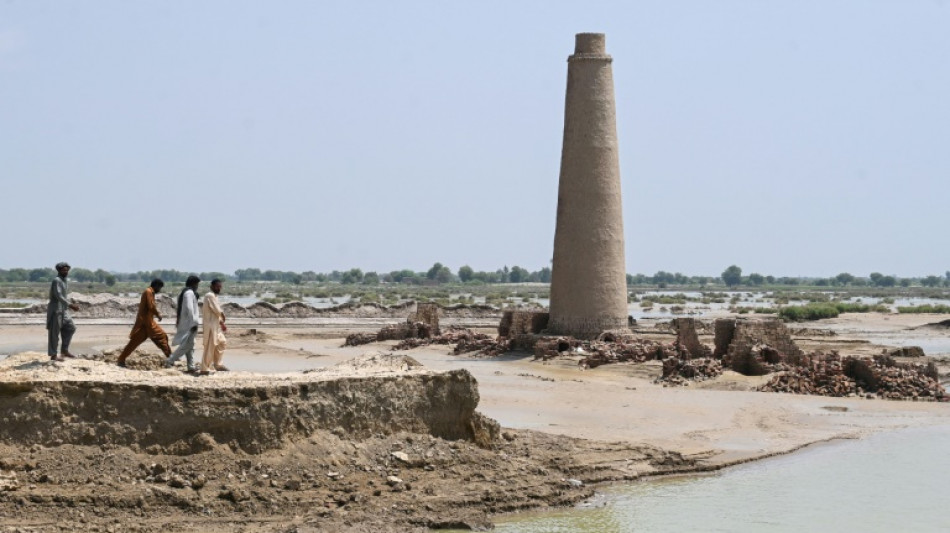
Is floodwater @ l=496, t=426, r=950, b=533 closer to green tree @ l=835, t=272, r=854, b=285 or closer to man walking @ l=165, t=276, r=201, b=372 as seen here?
man walking @ l=165, t=276, r=201, b=372

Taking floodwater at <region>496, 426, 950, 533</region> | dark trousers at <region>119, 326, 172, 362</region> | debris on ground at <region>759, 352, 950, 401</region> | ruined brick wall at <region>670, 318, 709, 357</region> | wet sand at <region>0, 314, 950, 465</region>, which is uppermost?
dark trousers at <region>119, 326, 172, 362</region>

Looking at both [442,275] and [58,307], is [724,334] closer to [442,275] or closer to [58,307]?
[58,307]

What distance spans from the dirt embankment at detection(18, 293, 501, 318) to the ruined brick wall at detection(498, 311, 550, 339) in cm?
1681

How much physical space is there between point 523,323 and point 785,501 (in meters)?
14.9

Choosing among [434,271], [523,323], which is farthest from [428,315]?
[434,271]

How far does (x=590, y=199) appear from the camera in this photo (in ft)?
79.3

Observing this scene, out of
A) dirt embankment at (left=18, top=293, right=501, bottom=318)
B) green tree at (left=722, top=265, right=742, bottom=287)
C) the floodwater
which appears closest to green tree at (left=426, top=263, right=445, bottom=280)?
green tree at (left=722, top=265, right=742, bottom=287)

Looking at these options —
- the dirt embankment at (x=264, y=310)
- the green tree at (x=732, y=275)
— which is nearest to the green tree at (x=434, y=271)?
the green tree at (x=732, y=275)

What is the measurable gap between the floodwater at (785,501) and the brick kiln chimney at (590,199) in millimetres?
10327

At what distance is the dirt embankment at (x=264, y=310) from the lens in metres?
43.5

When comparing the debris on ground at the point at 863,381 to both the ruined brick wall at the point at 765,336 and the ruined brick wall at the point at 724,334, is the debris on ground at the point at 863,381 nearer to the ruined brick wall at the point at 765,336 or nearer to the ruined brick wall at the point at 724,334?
the ruined brick wall at the point at 765,336

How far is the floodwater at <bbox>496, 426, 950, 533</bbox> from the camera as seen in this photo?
35.5 feet

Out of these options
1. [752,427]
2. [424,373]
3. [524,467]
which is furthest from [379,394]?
[752,427]

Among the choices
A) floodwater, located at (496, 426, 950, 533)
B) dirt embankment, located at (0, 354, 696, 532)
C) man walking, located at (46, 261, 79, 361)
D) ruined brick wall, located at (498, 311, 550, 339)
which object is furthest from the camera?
ruined brick wall, located at (498, 311, 550, 339)
